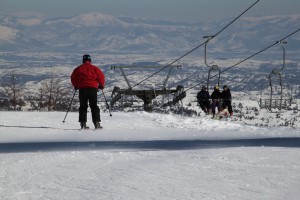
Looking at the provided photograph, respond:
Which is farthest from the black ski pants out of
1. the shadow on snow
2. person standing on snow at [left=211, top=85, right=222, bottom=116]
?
person standing on snow at [left=211, top=85, right=222, bottom=116]

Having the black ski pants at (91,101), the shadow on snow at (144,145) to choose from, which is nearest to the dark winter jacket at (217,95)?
the black ski pants at (91,101)

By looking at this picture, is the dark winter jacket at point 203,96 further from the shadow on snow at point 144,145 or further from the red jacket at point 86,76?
the shadow on snow at point 144,145

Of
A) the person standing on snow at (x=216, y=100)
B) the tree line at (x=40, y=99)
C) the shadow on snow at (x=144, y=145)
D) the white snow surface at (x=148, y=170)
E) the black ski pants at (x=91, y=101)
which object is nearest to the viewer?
the white snow surface at (x=148, y=170)

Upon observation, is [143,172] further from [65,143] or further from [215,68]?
[215,68]

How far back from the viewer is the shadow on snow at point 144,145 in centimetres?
807

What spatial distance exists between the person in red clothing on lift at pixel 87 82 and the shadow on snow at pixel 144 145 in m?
2.72

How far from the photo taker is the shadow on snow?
8070 millimetres

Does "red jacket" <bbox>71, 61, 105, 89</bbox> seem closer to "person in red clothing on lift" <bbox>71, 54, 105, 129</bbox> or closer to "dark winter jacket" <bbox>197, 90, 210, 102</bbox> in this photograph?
"person in red clothing on lift" <bbox>71, 54, 105, 129</bbox>

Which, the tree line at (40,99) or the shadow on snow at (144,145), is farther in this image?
the tree line at (40,99)

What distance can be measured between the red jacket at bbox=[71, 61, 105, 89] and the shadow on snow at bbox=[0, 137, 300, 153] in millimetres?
2745

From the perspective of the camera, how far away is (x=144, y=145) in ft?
28.0

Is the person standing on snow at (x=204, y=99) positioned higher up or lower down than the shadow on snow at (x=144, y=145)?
higher up

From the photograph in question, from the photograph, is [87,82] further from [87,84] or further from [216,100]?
[216,100]

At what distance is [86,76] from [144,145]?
3.52 meters
